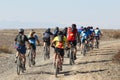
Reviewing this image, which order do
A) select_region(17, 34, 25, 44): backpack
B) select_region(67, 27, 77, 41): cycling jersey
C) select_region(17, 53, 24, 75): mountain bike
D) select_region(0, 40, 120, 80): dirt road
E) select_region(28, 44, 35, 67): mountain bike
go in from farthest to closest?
select_region(28, 44, 35, 67): mountain bike
select_region(67, 27, 77, 41): cycling jersey
select_region(17, 53, 24, 75): mountain bike
select_region(17, 34, 25, 44): backpack
select_region(0, 40, 120, 80): dirt road

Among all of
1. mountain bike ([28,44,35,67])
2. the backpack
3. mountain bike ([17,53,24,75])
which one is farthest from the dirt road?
the backpack

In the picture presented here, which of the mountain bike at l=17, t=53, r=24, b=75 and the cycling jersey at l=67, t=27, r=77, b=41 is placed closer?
the mountain bike at l=17, t=53, r=24, b=75

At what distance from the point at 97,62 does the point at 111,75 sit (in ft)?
19.0

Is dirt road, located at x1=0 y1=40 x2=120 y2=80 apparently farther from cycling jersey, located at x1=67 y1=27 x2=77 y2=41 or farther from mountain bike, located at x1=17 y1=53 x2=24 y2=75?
cycling jersey, located at x1=67 y1=27 x2=77 y2=41

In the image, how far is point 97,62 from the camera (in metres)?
26.7

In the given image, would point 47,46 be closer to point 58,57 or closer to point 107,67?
point 107,67

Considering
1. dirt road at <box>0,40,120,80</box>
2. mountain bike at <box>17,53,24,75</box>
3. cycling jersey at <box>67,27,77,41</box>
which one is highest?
cycling jersey at <box>67,27,77,41</box>

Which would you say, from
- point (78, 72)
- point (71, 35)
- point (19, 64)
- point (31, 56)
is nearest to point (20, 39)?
point (19, 64)

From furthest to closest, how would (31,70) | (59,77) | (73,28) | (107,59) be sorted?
1. (107,59)
2. (73,28)
3. (31,70)
4. (59,77)

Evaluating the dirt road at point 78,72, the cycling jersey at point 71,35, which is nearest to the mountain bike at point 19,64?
the dirt road at point 78,72

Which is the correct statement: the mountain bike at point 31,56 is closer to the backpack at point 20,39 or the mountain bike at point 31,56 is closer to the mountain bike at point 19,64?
the mountain bike at point 19,64

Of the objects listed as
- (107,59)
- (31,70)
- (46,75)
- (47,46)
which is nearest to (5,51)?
(47,46)

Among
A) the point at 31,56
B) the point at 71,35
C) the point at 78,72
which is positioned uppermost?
the point at 71,35

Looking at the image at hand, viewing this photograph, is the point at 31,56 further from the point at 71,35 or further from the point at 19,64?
the point at 19,64
